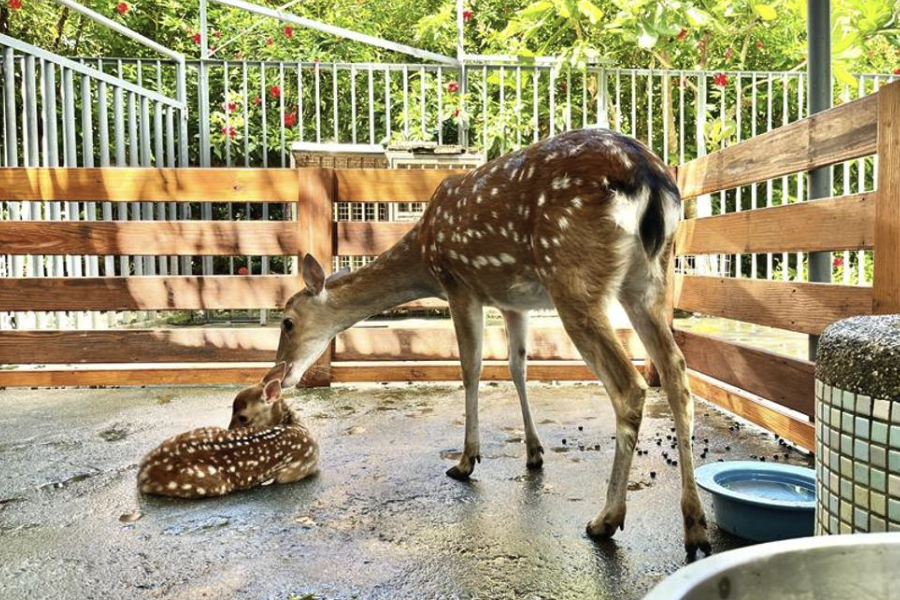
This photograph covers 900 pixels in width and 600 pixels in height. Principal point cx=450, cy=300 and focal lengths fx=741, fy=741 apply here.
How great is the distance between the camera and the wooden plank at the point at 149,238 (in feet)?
17.9

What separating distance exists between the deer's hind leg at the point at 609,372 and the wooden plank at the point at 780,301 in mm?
1132

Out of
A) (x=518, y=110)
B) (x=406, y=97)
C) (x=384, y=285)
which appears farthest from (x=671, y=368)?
(x=406, y=97)

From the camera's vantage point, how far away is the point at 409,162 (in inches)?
291

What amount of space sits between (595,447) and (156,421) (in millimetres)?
2578

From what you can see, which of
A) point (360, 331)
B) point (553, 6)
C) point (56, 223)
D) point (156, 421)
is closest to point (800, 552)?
point (156, 421)

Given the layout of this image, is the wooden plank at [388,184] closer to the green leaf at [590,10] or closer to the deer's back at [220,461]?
the deer's back at [220,461]

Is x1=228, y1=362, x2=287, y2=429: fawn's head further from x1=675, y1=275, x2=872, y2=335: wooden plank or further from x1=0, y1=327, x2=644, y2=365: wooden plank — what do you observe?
x1=675, y1=275, x2=872, y2=335: wooden plank

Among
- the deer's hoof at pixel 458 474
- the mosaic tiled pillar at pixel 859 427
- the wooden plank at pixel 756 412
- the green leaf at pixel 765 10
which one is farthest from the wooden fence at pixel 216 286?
the green leaf at pixel 765 10

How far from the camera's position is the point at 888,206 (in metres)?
2.81

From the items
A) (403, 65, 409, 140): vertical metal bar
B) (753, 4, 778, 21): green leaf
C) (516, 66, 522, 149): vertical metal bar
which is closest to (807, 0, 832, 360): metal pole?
(516, 66, 522, 149): vertical metal bar

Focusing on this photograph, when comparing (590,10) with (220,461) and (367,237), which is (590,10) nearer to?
(367,237)

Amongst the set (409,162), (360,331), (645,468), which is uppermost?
(409,162)

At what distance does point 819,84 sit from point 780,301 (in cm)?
115

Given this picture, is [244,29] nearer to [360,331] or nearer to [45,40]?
[45,40]
